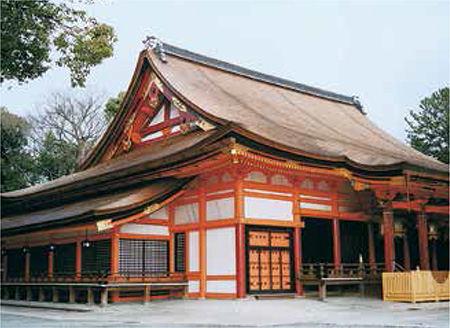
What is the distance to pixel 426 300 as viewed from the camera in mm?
17031

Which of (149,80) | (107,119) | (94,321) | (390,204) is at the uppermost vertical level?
(107,119)

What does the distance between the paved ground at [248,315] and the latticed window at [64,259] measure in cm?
224

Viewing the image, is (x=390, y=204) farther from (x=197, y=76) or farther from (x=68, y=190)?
(x=68, y=190)

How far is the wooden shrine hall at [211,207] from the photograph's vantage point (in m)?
17.3

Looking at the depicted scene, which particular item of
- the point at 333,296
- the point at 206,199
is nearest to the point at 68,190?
the point at 206,199

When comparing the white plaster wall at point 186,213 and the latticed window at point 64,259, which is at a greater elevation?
the white plaster wall at point 186,213

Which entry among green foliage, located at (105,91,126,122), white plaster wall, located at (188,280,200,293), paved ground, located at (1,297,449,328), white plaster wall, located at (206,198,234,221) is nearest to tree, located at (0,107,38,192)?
green foliage, located at (105,91,126,122)

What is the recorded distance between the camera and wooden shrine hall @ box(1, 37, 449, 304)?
17.3 metres

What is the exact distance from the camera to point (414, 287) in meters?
16.7

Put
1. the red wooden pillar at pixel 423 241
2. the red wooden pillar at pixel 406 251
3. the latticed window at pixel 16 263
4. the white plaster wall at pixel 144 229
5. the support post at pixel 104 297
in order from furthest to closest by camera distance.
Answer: the latticed window at pixel 16 263, the red wooden pillar at pixel 406 251, the red wooden pillar at pixel 423 241, the white plaster wall at pixel 144 229, the support post at pixel 104 297

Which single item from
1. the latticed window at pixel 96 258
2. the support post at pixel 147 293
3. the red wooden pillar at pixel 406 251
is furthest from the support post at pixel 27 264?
the red wooden pillar at pixel 406 251

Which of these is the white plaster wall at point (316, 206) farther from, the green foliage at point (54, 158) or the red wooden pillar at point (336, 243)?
the green foliage at point (54, 158)

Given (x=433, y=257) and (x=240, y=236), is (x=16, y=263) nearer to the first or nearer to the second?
(x=240, y=236)

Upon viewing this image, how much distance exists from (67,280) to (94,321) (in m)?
5.48
